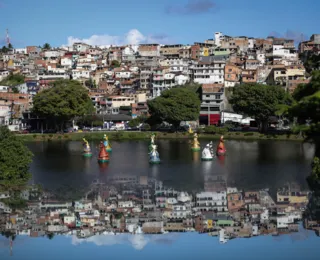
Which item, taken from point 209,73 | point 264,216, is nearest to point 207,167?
point 264,216

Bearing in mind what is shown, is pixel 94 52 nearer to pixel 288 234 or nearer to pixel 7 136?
pixel 7 136

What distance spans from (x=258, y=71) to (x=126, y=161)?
4092 centimetres

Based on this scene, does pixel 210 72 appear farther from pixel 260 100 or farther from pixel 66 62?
pixel 66 62

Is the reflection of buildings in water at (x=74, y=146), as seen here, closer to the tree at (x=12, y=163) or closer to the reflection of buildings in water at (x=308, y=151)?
the reflection of buildings in water at (x=308, y=151)

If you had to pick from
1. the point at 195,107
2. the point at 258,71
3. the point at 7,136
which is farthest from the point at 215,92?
the point at 7,136

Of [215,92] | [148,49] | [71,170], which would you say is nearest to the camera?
[71,170]

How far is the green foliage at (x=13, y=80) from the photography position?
283 feet

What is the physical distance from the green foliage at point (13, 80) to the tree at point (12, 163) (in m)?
53.5

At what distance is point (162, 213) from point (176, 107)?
34961 millimetres

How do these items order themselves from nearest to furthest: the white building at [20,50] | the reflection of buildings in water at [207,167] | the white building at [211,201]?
the white building at [211,201] → the reflection of buildings in water at [207,167] → the white building at [20,50]

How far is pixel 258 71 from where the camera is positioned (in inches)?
3086

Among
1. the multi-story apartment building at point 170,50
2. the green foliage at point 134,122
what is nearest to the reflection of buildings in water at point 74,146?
the green foliage at point 134,122

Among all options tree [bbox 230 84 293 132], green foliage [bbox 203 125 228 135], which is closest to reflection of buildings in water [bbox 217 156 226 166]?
tree [bbox 230 84 293 132]

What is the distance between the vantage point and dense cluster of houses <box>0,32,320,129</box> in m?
71.2
